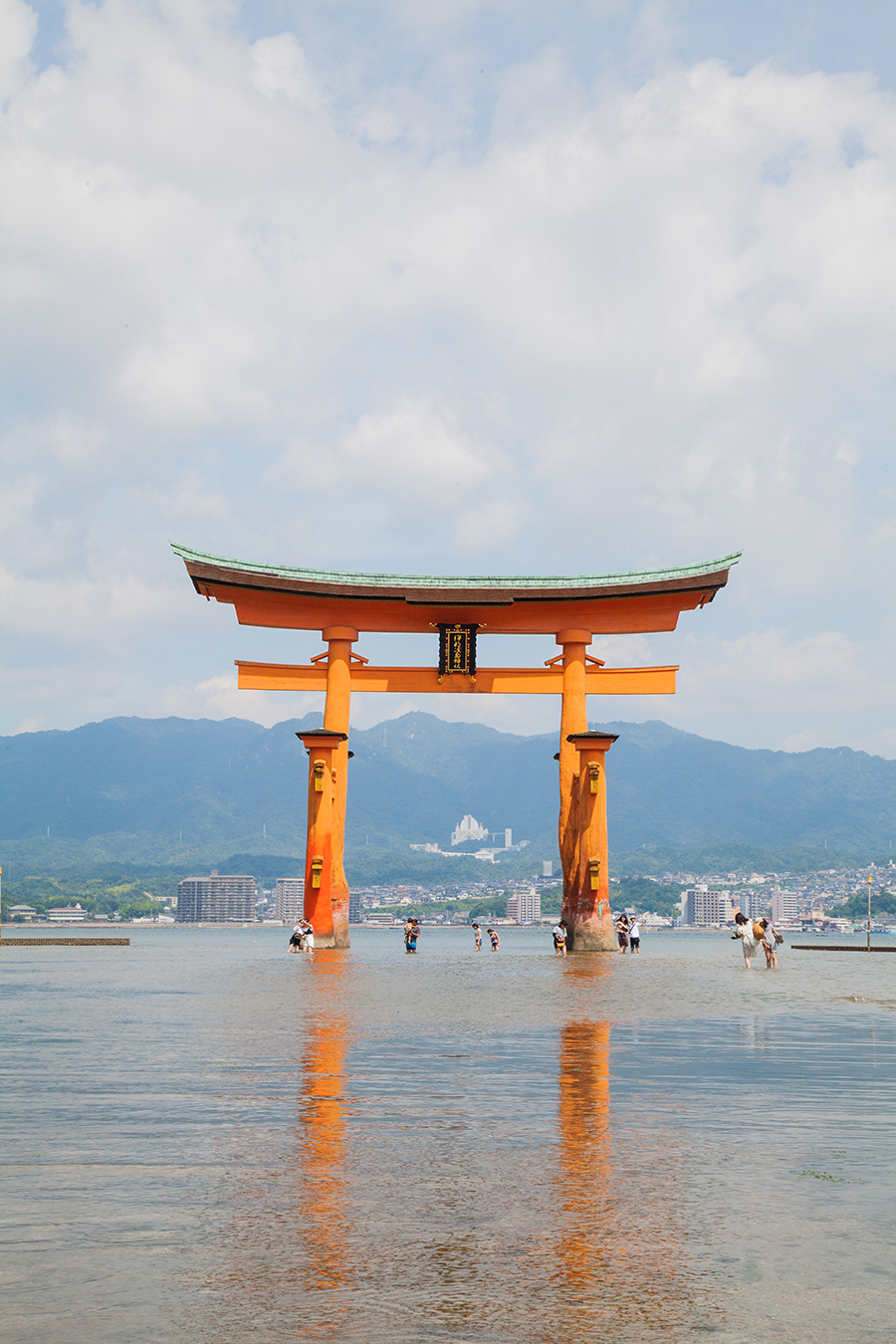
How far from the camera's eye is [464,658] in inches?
1344

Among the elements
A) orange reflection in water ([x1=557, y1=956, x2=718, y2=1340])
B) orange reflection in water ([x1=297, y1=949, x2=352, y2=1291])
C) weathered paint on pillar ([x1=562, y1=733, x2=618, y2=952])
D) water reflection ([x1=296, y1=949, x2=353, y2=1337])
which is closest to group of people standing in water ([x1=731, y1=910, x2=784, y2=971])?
weathered paint on pillar ([x1=562, y1=733, x2=618, y2=952])

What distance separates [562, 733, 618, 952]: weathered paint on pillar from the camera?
31.7 m

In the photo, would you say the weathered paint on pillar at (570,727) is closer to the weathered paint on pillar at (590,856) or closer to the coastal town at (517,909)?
the weathered paint on pillar at (590,856)

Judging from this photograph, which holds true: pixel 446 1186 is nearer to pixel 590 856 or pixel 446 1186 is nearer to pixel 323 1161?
pixel 323 1161

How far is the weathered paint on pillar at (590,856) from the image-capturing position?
104 ft

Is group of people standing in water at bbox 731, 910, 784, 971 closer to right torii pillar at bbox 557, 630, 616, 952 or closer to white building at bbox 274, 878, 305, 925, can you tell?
right torii pillar at bbox 557, 630, 616, 952

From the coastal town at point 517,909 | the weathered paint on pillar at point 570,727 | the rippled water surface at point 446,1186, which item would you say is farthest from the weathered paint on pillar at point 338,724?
the coastal town at point 517,909

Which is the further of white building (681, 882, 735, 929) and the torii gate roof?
white building (681, 882, 735, 929)

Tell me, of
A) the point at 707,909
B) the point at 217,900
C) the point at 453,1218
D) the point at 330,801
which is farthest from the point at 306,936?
the point at 217,900

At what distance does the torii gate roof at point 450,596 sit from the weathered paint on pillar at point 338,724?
1.75 ft

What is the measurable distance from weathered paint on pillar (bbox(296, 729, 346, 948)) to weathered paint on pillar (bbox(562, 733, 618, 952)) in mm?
6735

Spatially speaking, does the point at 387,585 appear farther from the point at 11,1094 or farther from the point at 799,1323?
the point at 799,1323

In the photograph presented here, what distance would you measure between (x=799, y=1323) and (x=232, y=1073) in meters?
5.87

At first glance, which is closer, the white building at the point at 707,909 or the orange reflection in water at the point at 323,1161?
the orange reflection in water at the point at 323,1161
